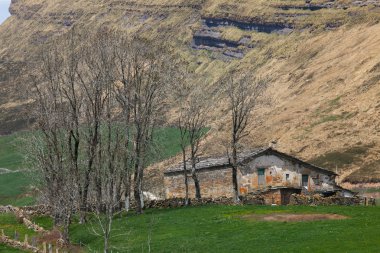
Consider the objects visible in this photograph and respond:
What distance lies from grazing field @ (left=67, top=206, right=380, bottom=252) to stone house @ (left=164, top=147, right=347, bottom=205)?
13.8 meters

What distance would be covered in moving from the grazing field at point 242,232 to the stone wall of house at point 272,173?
44.9ft

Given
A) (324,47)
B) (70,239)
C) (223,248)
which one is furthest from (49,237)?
(324,47)

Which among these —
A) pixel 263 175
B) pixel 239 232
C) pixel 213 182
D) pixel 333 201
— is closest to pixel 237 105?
pixel 263 175

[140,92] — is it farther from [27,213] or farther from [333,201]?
[333,201]

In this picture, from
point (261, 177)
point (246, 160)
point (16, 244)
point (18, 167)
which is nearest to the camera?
point (16, 244)

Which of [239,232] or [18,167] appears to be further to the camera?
[18,167]

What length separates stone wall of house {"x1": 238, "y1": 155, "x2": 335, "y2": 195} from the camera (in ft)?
259

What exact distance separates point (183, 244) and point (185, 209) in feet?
63.8

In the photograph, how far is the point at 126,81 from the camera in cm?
6781

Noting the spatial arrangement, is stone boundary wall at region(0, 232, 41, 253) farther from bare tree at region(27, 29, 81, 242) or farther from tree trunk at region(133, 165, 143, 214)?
tree trunk at region(133, 165, 143, 214)

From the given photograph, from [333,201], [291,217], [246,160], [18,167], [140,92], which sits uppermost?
[140,92]

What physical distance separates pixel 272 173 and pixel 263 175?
99 cm

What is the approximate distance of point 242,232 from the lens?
49781 millimetres

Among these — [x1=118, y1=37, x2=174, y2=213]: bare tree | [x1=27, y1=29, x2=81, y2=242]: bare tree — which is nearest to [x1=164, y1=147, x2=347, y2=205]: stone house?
[x1=118, y1=37, x2=174, y2=213]: bare tree
